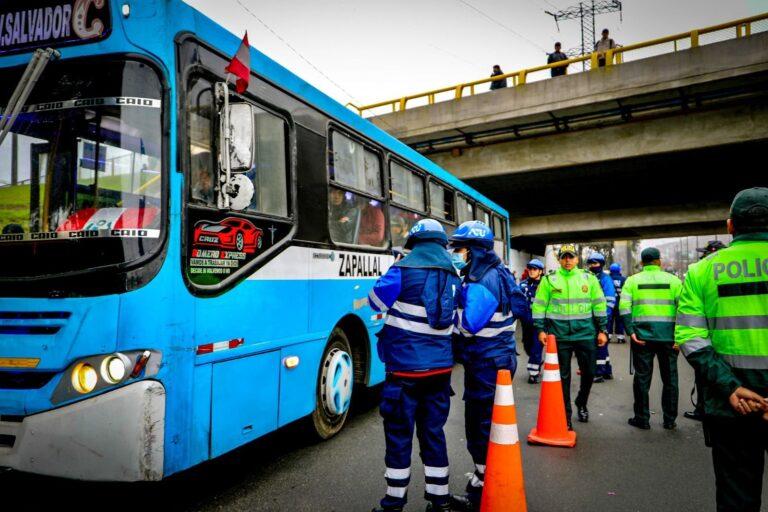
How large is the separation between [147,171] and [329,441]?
308 centimetres

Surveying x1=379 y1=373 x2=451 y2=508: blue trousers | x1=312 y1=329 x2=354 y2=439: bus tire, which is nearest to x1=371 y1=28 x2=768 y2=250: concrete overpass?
x1=312 y1=329 x2=354 y2=439: bus tire

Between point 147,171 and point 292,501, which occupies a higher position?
point 147,171

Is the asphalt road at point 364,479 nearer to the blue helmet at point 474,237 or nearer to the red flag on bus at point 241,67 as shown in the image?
the blue helmet at point 474,237

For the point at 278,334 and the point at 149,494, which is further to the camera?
→ the point at 278,334

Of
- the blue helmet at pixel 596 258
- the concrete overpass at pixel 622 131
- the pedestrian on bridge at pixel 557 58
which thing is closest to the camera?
the blue helmet at pixel 596 258

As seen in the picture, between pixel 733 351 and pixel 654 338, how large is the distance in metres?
3.33

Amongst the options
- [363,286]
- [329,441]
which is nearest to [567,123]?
[363,286]

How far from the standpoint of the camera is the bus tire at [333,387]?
5.00 metres

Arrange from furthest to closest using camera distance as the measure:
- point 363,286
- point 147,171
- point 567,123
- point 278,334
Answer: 1. point 567,123
2. point 363,286
3. point 278,334
4. point 147,171

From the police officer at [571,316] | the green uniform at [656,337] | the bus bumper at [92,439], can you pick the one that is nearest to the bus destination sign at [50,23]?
the bus bumper at [92,439]

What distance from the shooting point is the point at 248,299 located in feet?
13.0

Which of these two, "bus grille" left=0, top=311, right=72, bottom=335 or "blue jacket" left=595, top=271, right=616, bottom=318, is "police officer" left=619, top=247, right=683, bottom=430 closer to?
"blue jacket" left=595, top=271, right=616, bottom=318

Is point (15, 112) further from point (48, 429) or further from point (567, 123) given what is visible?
point (567, 123)

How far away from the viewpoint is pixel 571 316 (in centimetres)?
564
